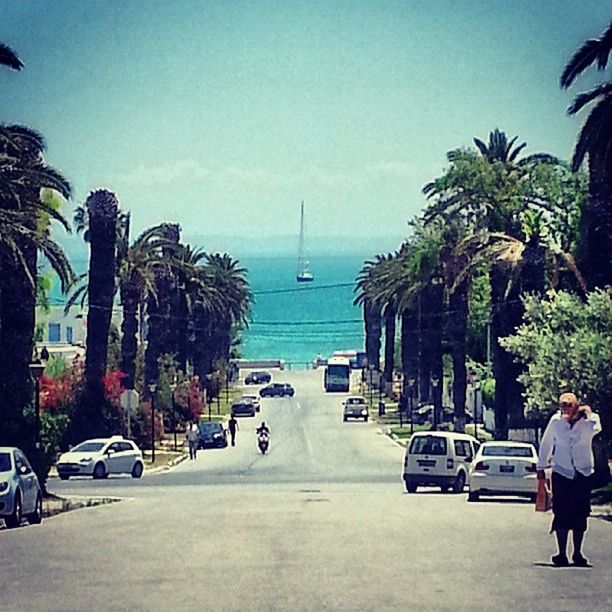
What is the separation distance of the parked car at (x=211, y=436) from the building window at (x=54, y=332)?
87934mm

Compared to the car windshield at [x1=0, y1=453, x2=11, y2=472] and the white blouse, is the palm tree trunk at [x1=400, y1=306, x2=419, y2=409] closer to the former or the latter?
the car windshield at [x1=0, y1=453, x2=11, y2=472]

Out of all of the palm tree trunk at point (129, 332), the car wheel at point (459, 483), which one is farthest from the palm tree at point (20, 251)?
the palm tree trunk at point (129, 332)

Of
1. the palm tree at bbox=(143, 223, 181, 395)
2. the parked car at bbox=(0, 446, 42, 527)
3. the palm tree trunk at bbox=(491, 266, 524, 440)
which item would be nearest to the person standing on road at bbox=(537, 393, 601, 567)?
the parked car at bbox=(0, 446, 42, 527)

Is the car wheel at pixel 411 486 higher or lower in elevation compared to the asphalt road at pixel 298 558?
lower

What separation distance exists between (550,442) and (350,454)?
181 feet

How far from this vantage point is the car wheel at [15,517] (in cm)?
2567

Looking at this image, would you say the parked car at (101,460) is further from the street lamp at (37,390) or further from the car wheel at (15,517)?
the car wheel at (15,517)

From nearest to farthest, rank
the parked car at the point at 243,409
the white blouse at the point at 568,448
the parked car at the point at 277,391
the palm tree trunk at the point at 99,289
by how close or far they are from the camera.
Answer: the white blouse at the point at 568,448 → the palm tree trunk at the point at 99,289 → the parked car at the point at 243,409 → the parked car at the point at 277,391

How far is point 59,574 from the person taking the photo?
16688 millimetres

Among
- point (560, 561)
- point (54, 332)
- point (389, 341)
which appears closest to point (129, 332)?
point (389, 341)

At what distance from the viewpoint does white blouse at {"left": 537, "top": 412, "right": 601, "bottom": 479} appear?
16.5 meters

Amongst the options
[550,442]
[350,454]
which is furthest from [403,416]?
[550,442]

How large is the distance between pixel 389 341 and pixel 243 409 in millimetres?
20342

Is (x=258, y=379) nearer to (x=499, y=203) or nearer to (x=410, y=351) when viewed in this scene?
(x=410, y=351)
